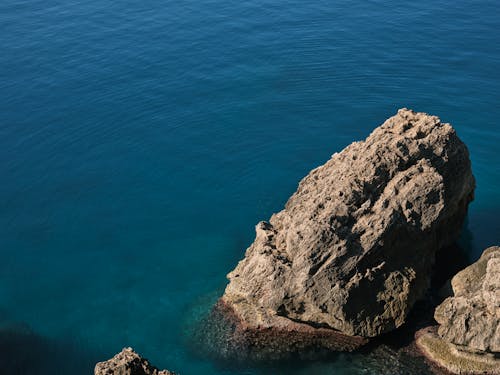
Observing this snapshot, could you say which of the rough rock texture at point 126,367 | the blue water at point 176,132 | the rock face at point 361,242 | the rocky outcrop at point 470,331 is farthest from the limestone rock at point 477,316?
the rough rock texture at point 126,367

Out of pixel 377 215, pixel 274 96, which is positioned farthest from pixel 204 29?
pixel 377 215

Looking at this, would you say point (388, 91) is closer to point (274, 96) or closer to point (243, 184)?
point (274, 96)

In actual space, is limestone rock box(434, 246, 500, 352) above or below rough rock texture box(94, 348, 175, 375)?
below

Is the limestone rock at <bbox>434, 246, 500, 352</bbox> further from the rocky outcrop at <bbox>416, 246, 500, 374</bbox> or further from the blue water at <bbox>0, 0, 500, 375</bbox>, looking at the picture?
the blue water at <bbox>0, 0, 500, 375</bbox>

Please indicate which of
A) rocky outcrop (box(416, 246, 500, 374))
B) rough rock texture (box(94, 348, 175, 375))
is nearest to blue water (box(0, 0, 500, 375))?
rocky outcrop (box(416, 246, 500, 374))

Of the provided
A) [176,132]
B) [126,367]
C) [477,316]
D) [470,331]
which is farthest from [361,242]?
[176,132]
